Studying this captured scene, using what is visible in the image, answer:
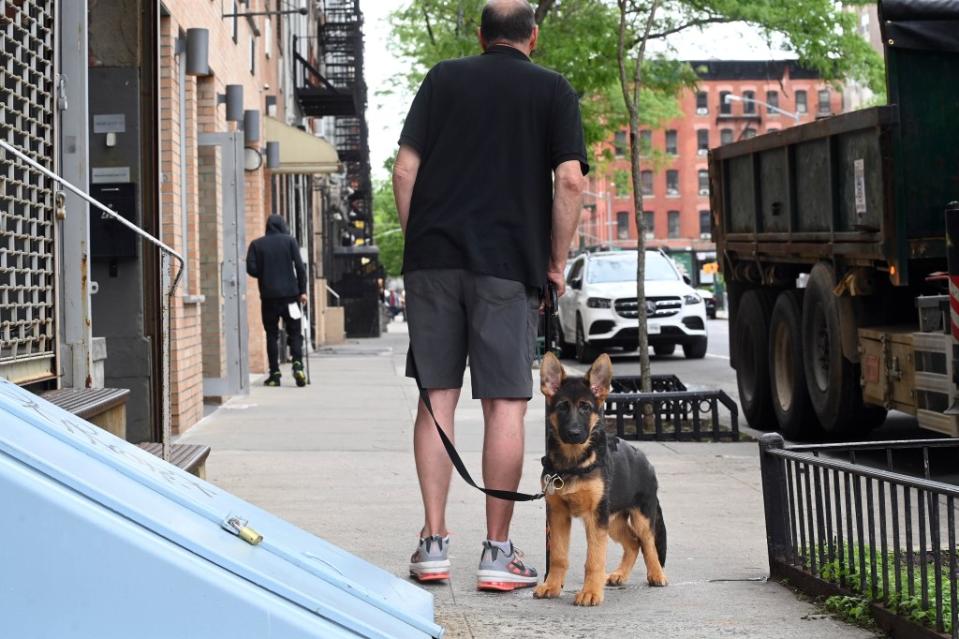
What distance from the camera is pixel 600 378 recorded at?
206 inches

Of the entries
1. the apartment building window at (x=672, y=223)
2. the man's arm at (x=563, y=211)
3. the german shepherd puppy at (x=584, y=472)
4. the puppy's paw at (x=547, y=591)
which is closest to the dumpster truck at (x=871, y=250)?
the man's arm at (x=563, y=211)

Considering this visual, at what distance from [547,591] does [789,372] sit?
7.09m

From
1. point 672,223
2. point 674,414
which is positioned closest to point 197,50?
point 674,414

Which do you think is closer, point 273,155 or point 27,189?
point 27,189

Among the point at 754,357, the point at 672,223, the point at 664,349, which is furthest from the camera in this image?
the point at 672,223

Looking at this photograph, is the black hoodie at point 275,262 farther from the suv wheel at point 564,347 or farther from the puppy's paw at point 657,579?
the puppy's paw at point 657,579

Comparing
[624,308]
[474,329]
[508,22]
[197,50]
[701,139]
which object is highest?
[701,139]

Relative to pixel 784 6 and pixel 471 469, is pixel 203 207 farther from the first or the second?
pixel 784 6

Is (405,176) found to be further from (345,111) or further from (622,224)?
(622,224)

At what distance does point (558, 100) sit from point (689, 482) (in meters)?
3.95

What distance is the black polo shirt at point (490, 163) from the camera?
214 inches

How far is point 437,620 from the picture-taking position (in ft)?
15.6

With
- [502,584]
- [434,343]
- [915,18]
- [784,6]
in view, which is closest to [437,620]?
[502,584]

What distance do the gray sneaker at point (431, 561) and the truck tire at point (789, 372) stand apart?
21.2 feet
